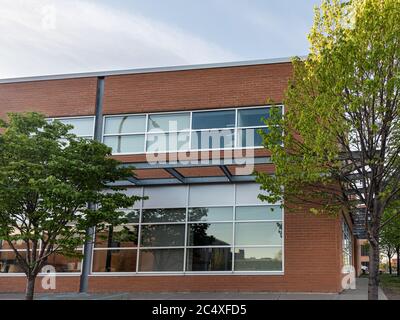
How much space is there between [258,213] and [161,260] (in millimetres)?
3652

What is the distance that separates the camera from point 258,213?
1592 centimetres

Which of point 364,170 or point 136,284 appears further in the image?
point 136,284

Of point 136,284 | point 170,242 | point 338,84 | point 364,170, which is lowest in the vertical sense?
point 136,284

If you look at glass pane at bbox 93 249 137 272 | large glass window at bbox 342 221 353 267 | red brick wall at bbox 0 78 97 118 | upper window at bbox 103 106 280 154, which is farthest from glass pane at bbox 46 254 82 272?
large glass window at bbox 342 221 353 267

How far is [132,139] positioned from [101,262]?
4.49m

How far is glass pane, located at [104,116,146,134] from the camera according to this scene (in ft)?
58.4

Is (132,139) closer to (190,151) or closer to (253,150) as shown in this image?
(190,151)

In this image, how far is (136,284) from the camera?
16359mm

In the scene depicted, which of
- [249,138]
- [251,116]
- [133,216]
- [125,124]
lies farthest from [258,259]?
[125,124]

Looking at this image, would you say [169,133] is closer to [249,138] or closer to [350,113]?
[249,138]

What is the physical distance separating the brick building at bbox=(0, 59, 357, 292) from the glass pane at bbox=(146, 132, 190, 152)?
0.12ft

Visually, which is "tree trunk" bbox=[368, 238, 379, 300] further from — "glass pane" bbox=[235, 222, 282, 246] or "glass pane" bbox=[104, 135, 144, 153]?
"glass pane" bbox=[104, 135, 144, 153]
